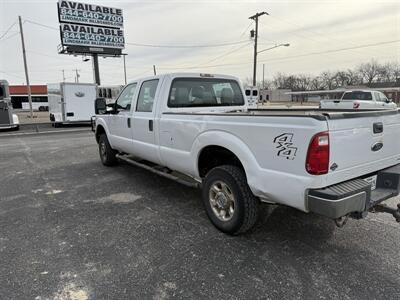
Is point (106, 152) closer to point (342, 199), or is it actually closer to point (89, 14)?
point (342, 199)

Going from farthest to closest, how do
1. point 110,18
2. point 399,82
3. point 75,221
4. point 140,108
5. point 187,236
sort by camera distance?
point 399,82, point 110,18, point 140,108, point 75,221, point 187,236

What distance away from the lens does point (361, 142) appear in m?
2.75

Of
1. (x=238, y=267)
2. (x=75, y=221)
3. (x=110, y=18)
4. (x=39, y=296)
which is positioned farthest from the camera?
(x=110, y=18)

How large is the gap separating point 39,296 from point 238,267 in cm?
172

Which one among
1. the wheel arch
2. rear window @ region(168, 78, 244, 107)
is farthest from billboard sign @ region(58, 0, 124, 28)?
the wheel arch

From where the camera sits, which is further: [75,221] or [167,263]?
[75,221]

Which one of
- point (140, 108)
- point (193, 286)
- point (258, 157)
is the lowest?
point (193, 286)

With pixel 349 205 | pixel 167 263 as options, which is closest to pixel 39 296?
pixel 167 263

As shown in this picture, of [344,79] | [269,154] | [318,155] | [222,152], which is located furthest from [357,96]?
[344,79]

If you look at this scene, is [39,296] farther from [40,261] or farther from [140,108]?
[140,108]

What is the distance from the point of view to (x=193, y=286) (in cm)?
258

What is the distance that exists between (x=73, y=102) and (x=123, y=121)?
14.0 meters

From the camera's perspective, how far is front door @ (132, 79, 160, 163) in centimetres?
465

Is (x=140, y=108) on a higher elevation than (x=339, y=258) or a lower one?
higher
